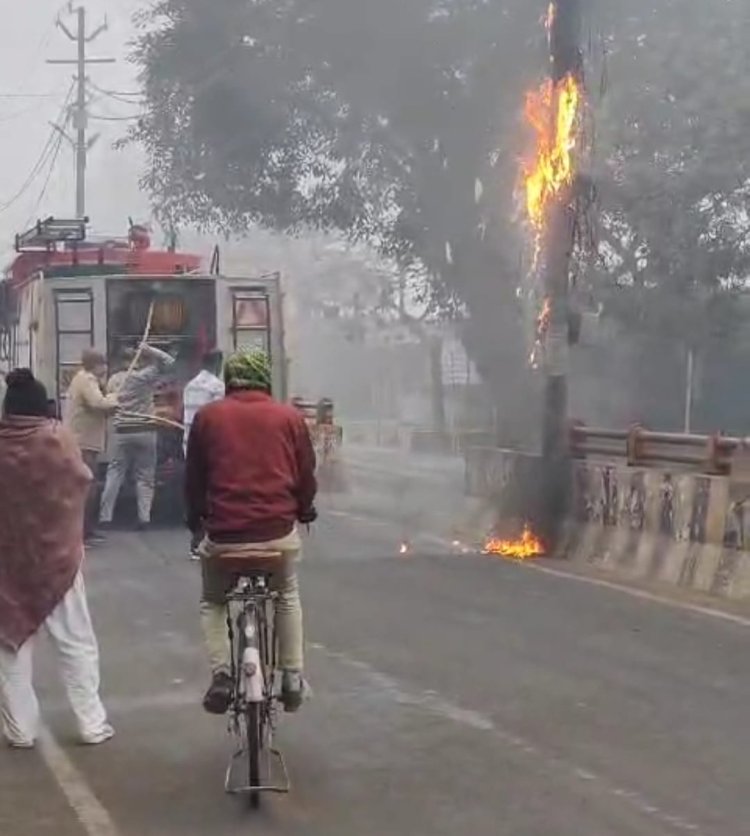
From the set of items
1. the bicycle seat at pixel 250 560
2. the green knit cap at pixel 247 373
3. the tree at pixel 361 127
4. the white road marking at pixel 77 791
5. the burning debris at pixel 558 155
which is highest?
the tree at pixel 361 127

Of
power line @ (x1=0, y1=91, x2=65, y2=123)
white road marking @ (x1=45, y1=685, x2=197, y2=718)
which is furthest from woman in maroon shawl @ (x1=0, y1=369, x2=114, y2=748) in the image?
power line @ (x1=0, y1=91, x2=65, y2=123)

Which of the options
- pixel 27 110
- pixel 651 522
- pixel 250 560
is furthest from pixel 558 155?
pixel 27 110

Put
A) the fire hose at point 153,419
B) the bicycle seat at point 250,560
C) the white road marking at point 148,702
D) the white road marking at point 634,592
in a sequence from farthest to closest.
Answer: the fire hose at point 153,419, the white road marking at point 634,592, the white road marking at point 148,702, the bicycle seat at point 250,560

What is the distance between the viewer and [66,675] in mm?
7203

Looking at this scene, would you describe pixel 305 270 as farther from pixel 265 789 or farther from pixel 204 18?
pixel 265 789

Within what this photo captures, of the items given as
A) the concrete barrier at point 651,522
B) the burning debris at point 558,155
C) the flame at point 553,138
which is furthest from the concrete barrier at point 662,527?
the flame at point 553,138

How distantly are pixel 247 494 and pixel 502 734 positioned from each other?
1845 mm

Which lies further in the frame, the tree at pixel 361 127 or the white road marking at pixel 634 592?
the tree at pixel 361 127

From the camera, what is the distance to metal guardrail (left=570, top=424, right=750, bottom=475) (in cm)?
1184

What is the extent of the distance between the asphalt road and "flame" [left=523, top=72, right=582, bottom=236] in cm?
416

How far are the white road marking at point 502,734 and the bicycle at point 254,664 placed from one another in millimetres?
1134

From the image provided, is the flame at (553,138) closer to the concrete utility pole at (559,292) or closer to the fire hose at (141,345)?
the concrete utility pole at (559,292)

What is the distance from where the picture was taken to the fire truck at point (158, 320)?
16.7m

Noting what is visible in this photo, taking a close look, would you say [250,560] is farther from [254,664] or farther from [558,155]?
[558,155]
